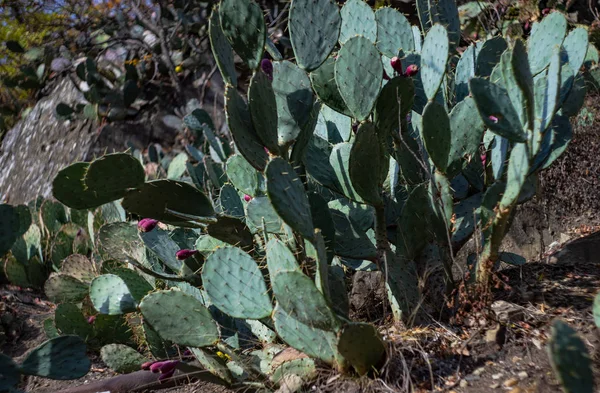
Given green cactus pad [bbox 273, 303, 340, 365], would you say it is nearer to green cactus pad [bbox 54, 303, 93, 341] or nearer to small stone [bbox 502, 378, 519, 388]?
small stone [bbox 502, 378, 519, 388]

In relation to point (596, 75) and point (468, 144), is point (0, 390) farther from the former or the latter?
point (596, 75)

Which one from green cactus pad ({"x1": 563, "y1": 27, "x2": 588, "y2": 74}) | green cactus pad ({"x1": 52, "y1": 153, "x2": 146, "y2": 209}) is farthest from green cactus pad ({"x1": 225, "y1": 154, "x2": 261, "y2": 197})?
green cactus pad ({"x1": 563, "y1": 27, "x2": 588, "y2": 74})

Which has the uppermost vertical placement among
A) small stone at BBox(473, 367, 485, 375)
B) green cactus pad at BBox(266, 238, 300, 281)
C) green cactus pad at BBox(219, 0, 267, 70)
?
green cactus pad at BBox(219, 0, 267, 70)

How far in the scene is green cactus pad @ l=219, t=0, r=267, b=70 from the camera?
1920mm

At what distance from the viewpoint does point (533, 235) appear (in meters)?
3.38

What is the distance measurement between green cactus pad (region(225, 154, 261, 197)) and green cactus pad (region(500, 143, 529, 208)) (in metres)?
0.88

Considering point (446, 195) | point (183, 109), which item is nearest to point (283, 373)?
point (446, 195)

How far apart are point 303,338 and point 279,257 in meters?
A: 0.25

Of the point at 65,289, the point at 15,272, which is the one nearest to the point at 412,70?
the point at 65,289

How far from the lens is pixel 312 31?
2.09 meters

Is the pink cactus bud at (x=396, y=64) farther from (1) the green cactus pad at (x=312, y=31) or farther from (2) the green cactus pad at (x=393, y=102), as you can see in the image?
(1) the green cactus pad at (x=312, y=31)

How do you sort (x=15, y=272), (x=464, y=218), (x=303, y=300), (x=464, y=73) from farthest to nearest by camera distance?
1. (x=15, y=272)
2. (x=464, y=73)
3. (x=464, y=218)
4. (x=303, y=300)

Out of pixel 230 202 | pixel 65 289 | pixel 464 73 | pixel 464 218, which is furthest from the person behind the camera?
pixel 65 289

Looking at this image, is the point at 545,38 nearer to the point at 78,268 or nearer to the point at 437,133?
the point at 437,133
